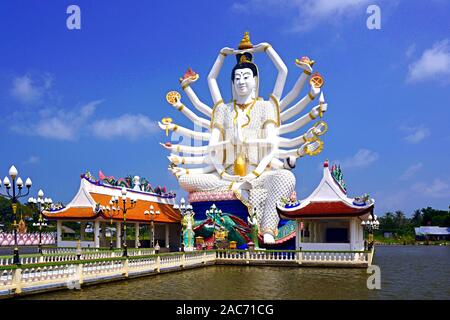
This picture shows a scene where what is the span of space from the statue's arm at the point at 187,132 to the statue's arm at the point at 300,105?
20.5ft

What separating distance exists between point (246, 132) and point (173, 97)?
7.05 metres

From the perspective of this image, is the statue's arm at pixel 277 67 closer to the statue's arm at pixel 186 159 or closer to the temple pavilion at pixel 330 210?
the statue's arm at pixel 186 159

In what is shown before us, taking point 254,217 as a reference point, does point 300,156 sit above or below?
above

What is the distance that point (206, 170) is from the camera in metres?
39.5

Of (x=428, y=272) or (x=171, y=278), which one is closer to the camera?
(x=171, y=278)

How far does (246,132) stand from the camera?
38312 millimetres

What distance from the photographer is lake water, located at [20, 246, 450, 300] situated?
15.8 m

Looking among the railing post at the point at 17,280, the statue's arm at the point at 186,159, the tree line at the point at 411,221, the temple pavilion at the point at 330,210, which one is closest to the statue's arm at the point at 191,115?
the statue's arm at the point at 186,159

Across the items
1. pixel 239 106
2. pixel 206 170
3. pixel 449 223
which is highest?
pixel 239 106

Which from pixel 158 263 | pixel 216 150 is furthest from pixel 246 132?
pixel 158 263

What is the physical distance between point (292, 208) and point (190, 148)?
13.3 meters

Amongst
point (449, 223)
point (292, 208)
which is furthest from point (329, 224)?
point (449, 223)

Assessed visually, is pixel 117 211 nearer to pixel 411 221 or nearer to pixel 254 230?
pixel 254 230
